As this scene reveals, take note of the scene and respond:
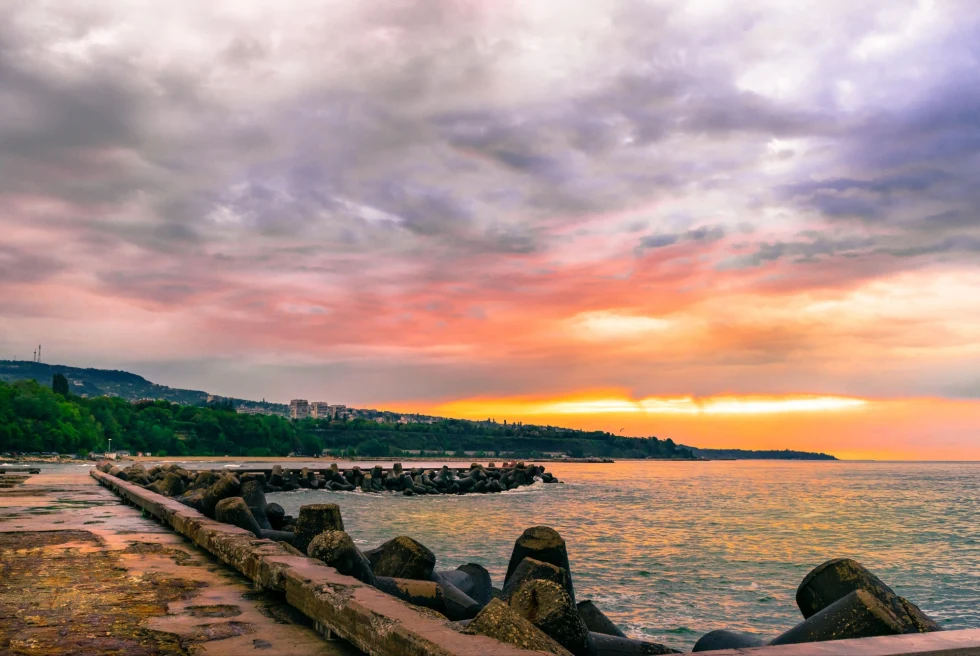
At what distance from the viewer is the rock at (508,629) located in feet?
16.1

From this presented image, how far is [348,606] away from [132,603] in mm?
2304

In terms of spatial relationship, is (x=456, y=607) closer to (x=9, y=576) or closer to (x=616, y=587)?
(x=9, y=576)

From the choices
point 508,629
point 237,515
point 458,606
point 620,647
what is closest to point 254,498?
point 237,515

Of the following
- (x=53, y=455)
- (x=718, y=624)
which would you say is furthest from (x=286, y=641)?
(x=53, y=455)

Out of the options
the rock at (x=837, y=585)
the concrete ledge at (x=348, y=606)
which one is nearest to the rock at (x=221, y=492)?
the concrete ledge at (x=348, y=606)

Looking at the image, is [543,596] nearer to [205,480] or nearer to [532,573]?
[532,573]

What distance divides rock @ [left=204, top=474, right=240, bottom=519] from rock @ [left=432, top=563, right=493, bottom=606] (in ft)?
16.0

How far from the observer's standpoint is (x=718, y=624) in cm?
1412

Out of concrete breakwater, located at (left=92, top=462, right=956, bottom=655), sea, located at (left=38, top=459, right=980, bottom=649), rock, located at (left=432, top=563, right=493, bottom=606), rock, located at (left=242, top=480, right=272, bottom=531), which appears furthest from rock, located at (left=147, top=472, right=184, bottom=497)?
rock, located at (left=432, top=563, right=493, bottom=606)

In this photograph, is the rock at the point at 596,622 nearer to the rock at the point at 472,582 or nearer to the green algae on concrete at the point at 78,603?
the rock at the point at 472,582

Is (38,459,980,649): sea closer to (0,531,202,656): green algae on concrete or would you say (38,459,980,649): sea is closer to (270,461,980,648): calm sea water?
(270,461,980,648): calm sea water

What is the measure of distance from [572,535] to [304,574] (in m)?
23.1

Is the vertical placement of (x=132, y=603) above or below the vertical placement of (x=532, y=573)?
below

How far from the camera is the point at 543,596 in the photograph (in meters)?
6.35
